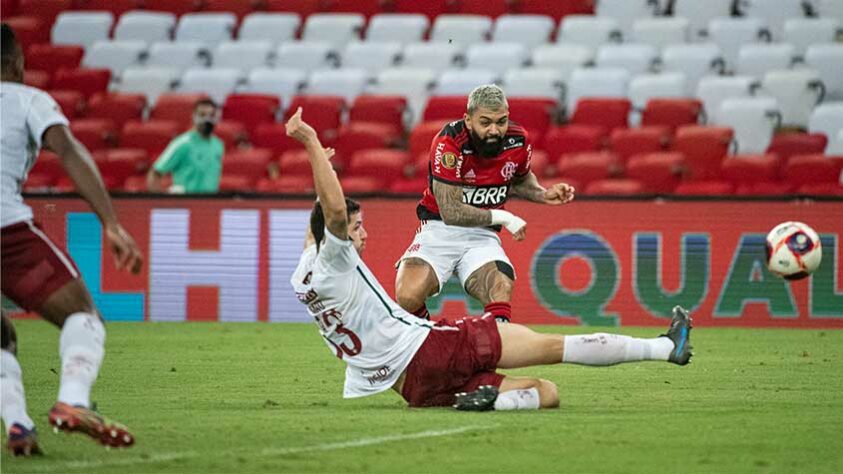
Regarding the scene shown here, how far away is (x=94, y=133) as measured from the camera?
19.0m

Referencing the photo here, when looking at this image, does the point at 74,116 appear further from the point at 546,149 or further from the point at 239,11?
the point at 546,149

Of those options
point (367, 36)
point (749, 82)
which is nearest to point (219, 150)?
point (367, 36)

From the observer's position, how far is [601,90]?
18578mm

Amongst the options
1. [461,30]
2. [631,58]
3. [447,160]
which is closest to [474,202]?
[447,160]

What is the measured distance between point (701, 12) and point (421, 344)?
13.1m

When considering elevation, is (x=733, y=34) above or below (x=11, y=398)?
above

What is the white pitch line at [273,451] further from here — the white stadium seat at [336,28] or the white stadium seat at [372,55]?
the white stadium seat at [336,28]

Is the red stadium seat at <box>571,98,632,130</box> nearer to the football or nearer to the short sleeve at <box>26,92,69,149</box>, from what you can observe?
the football

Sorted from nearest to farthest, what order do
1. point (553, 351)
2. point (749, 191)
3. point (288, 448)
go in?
point (288, 448) → point (553, 351) → point (749, 191)

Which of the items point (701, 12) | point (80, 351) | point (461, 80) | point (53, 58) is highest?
point (701, 12)

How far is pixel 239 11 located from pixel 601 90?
6.75 m

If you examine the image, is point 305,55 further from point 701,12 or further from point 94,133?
point 701,12

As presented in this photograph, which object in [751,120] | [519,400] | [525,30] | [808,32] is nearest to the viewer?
[519,400]

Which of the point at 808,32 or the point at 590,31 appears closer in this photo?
the point at 808,32
